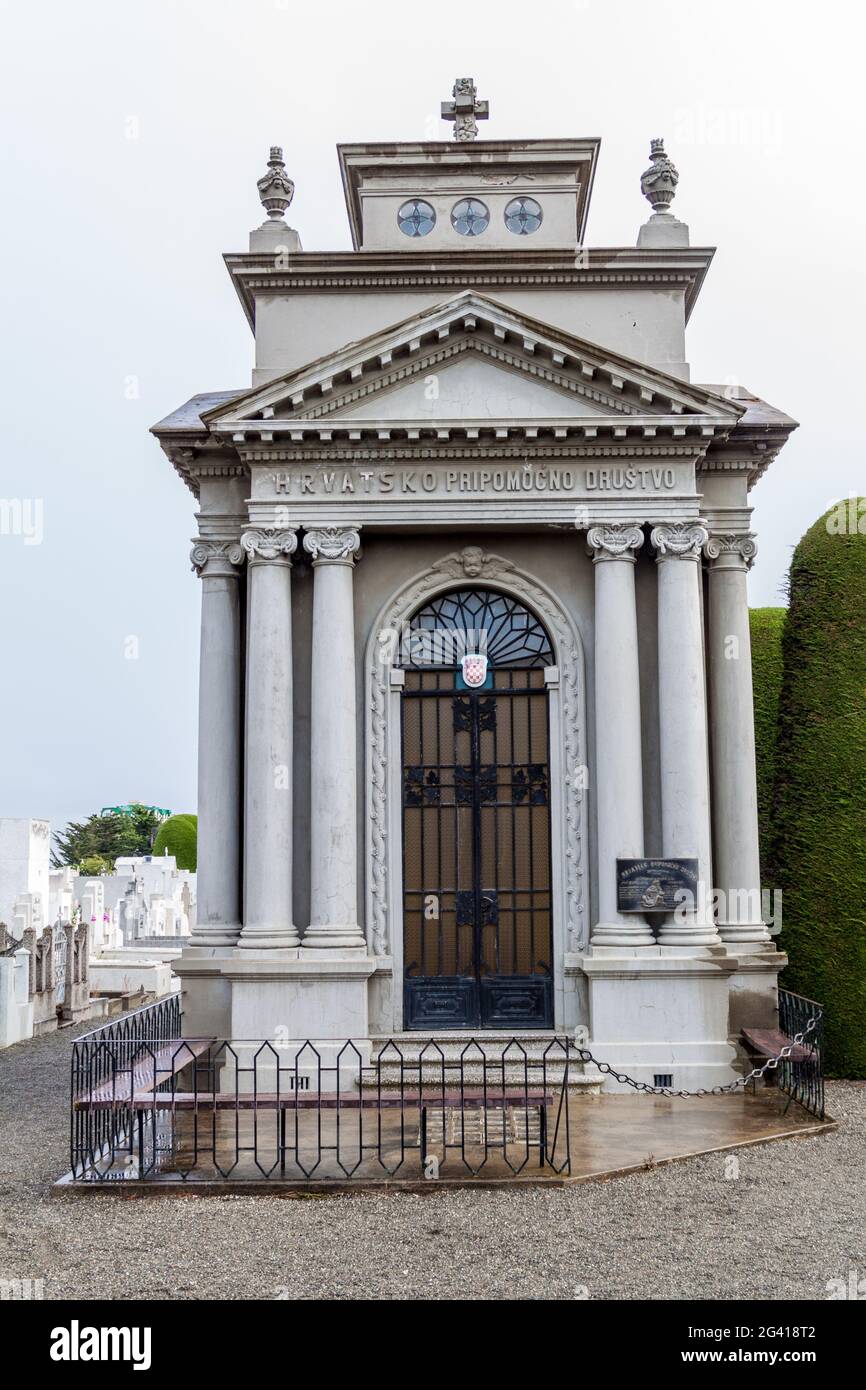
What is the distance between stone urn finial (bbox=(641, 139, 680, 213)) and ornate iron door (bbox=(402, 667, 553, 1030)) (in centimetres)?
620

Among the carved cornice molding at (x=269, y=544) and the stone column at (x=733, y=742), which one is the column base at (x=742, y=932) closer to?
the stone column at (x=733, y=742)

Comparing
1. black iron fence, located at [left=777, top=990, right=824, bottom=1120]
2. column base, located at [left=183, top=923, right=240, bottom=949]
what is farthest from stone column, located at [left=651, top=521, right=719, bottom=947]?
column base, located at [left=183, top=923, right=240, bottom=949]

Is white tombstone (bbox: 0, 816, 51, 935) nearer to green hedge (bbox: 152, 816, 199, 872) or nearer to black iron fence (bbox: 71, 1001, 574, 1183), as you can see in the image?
black iron fence (bbox: 71, 1001, 574, 1183)

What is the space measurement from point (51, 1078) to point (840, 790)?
10.5 metres

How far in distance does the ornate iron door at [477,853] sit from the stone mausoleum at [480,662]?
0.03m

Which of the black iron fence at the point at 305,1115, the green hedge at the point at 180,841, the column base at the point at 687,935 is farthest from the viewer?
the green hedge at the point at 180,841

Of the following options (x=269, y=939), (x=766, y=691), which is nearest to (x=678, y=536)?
(x=766, y=691)

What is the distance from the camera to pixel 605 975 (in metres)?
14.6

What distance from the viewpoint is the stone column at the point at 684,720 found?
48.6ft

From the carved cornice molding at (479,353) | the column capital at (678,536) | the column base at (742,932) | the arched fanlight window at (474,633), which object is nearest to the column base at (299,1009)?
the arched fanlight window at (474,633)

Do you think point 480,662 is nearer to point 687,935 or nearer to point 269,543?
point 269,543

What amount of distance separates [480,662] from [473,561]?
3.92 ft

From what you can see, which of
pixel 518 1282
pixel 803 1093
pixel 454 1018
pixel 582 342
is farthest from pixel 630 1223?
pixel 582 342

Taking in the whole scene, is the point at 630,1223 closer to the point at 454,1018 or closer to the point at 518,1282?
the point at 518,1282
